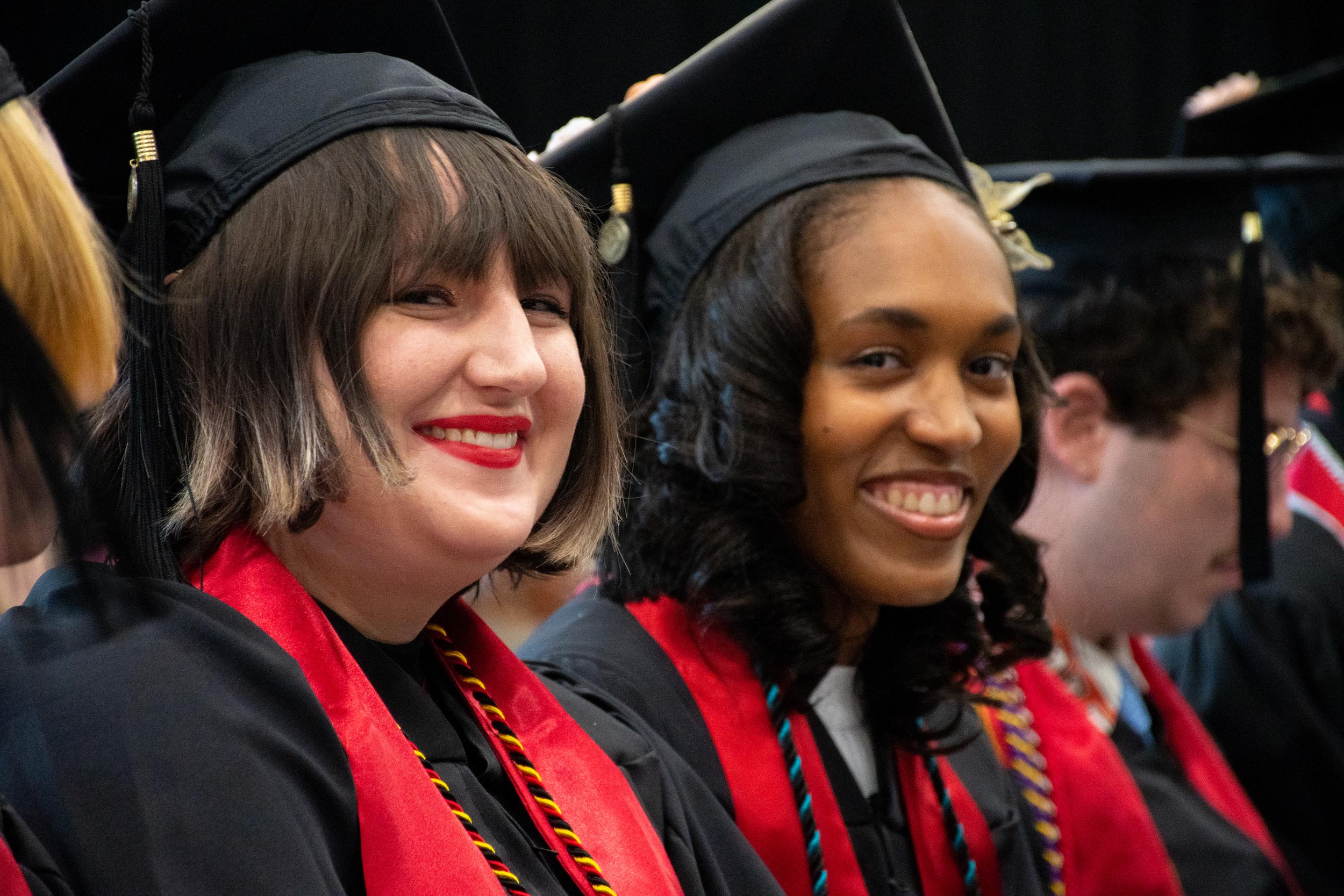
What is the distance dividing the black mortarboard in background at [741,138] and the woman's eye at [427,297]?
1.76 feet

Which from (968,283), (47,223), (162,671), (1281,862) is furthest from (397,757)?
(1281,862)

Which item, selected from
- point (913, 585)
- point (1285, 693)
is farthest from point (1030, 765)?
point (1285, 693)

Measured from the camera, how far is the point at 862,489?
5.34 ft

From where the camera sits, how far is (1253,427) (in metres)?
2.39

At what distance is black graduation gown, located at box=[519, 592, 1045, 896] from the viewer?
155 centimetres

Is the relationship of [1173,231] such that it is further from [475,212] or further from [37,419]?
[37,419]

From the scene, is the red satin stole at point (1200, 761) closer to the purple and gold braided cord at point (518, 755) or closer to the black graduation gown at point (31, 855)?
the purple and gold braided cord at point (518, 755)

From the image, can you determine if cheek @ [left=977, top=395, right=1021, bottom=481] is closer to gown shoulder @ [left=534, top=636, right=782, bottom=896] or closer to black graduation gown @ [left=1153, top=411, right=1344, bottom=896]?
gown shoulder @ [left=534, top=636, right=782, bottom=896]

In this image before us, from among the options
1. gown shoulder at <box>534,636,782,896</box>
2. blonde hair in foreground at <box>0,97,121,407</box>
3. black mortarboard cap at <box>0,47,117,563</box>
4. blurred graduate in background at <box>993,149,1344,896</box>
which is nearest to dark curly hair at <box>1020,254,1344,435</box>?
blurred graduate in background at <box>993,149,1344,896</box>

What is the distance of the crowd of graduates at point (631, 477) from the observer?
0.96 meters

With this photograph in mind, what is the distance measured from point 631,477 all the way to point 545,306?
427 mm

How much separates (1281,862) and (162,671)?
209 cm

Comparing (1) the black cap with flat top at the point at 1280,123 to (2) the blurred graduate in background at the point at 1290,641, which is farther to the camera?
(1) the black cap with flat top at the point at 1280,123

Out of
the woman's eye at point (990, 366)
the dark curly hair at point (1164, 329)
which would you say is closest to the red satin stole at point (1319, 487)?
the dark curly hair at point (1164, 329)
